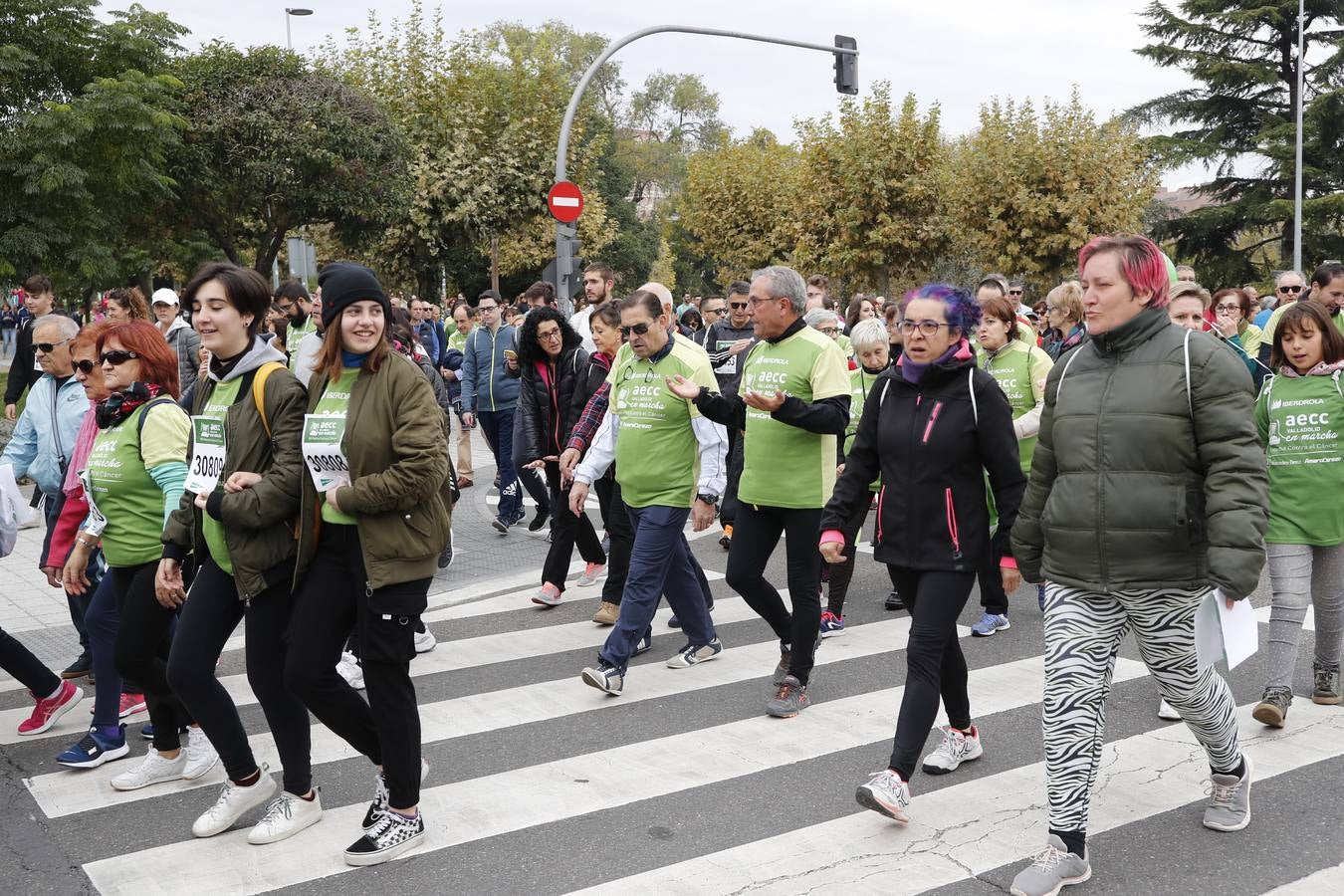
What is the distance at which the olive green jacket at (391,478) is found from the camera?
13.1 ft

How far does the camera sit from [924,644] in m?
4.48

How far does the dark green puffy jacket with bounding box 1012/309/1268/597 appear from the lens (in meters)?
3.67

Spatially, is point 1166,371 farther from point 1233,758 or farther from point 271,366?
point 271,366

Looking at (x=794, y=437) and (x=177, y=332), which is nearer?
(x=794, y=437)

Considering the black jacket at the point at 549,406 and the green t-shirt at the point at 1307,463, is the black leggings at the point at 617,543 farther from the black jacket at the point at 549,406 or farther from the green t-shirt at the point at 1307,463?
the green t-shirt at the point at 1307,463

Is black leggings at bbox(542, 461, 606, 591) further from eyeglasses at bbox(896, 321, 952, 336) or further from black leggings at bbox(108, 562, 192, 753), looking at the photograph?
eyeglasses at bbox(896, 321, 952, 336)

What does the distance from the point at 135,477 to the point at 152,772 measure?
1.17 m

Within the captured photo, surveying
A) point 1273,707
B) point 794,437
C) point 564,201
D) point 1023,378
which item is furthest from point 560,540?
point 564,201

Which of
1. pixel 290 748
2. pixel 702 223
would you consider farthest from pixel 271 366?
pixel 702 223

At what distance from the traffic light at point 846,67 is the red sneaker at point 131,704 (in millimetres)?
17094

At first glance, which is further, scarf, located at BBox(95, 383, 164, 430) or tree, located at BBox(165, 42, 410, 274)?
tree, located at BBox(165, 42, 410, 274)

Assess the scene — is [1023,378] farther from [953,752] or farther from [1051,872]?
[1051,872]

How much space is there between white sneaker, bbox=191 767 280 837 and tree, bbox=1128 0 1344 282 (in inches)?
1626

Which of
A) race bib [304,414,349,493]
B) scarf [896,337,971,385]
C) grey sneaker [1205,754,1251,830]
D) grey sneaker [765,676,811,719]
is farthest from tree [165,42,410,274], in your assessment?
grey sneaker [1205,754,1251,830]
